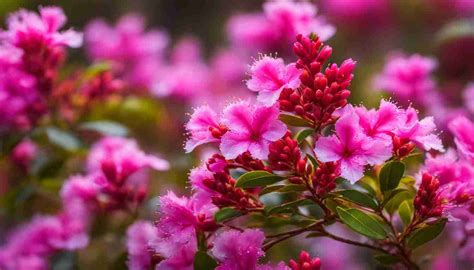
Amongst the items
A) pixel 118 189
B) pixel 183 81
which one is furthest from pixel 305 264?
pixel 183 81

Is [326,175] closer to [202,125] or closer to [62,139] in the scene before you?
[202,125]

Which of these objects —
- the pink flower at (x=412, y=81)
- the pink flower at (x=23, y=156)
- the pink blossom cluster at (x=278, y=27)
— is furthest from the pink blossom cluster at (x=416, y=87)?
the pink flower at (x=23, y=156)

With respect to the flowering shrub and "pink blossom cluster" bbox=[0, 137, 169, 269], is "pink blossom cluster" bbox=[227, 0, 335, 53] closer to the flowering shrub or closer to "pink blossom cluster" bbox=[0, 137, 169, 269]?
the flowering shrub

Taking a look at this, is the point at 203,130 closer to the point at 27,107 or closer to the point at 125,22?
the point at 27,107

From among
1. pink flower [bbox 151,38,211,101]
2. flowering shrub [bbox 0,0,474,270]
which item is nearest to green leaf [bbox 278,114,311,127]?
flowering shrub [bbox 0,0,474,270]

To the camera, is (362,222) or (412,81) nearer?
(362,222)

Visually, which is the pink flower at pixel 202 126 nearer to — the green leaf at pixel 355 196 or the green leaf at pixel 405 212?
the green leaf at pixel 355 196
